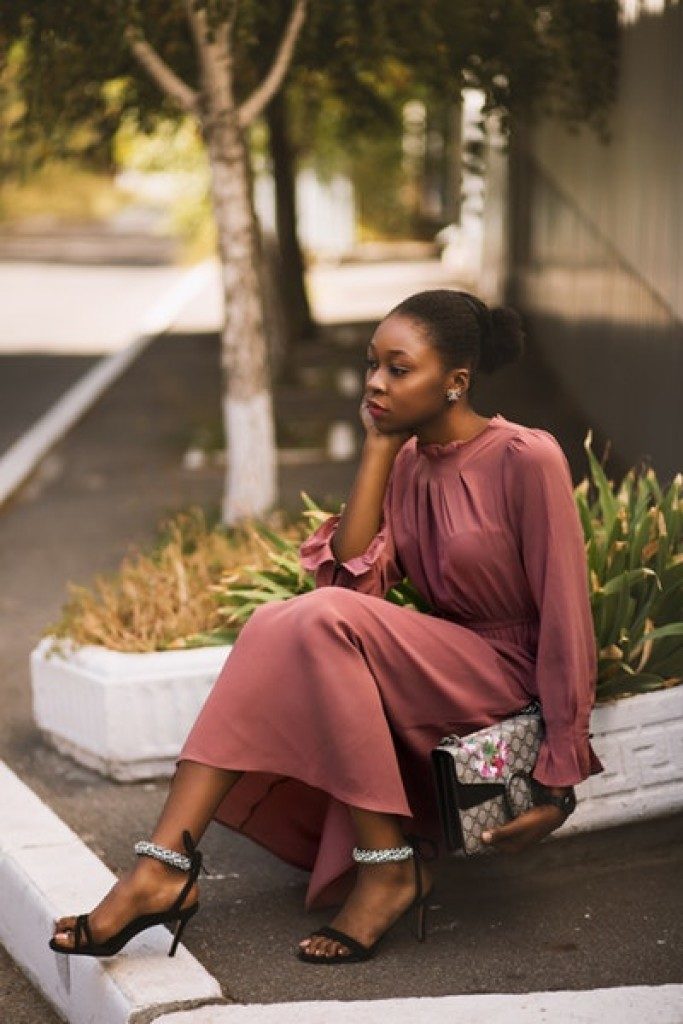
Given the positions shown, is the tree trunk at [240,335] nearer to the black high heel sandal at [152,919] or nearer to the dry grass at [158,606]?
the dry grass at [158,606]

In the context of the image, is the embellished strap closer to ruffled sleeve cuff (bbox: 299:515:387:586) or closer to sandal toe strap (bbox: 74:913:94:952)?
sandal toe strap (bbox: 74:913:94:952)

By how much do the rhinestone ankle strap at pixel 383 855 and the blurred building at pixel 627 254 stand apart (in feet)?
13.3

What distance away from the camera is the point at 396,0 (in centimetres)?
812

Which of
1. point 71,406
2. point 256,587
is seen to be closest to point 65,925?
point 256,587

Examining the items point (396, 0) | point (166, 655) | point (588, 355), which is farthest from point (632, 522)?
point (588, 355)

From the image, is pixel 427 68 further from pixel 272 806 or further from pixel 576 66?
pixel 272 806

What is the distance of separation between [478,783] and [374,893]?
0.34 meters

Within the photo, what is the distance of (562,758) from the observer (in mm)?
4043

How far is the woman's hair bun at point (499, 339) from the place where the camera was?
14.1 feet

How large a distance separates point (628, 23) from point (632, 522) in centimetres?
478

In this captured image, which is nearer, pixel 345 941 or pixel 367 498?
pixel 345 941

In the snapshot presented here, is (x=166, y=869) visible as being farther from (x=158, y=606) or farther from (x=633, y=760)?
(x=158, y=606)

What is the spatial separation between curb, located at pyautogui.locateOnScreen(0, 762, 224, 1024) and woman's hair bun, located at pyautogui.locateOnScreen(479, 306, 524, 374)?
1.45 meters

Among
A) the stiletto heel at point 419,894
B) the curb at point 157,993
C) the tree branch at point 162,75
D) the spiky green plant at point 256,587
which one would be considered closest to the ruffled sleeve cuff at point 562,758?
the stiletto heel at point 419,894
